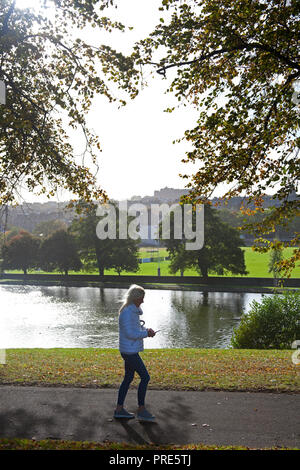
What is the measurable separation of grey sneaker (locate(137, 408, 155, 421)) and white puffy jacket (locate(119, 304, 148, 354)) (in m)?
0.90

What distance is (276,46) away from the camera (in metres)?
9.89

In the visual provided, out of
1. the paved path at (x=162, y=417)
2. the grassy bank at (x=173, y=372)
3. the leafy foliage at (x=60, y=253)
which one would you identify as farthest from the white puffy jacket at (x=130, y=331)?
the leafy foliage at (x=60, y=253)

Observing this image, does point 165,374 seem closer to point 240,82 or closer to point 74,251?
point 240,82

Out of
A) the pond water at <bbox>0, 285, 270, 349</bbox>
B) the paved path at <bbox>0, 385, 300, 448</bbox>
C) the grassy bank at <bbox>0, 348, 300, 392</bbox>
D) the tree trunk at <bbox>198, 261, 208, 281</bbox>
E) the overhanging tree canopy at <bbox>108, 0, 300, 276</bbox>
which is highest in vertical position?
the overhanging tree canopy at <bbox>108, 0, 300, 276</bbox>

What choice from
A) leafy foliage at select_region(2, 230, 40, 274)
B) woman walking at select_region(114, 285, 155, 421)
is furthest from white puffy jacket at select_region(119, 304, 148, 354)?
leafy foliage at select_region(2, 230, 40, 274)

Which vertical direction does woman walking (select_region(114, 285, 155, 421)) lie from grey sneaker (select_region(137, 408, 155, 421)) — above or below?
above

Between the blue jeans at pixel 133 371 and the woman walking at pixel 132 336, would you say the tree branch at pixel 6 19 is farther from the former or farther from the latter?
the blue jeans at pixel 133 371

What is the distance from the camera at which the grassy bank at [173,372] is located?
27.8ft

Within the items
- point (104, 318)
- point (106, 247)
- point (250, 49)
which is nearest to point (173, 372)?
point (250, 49)

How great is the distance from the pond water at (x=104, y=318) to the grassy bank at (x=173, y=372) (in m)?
10.6

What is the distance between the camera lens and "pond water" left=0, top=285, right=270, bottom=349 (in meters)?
24.1

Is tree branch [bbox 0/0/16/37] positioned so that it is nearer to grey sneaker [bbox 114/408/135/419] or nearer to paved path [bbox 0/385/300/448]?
paved path [bbox 0/385/300/448]
